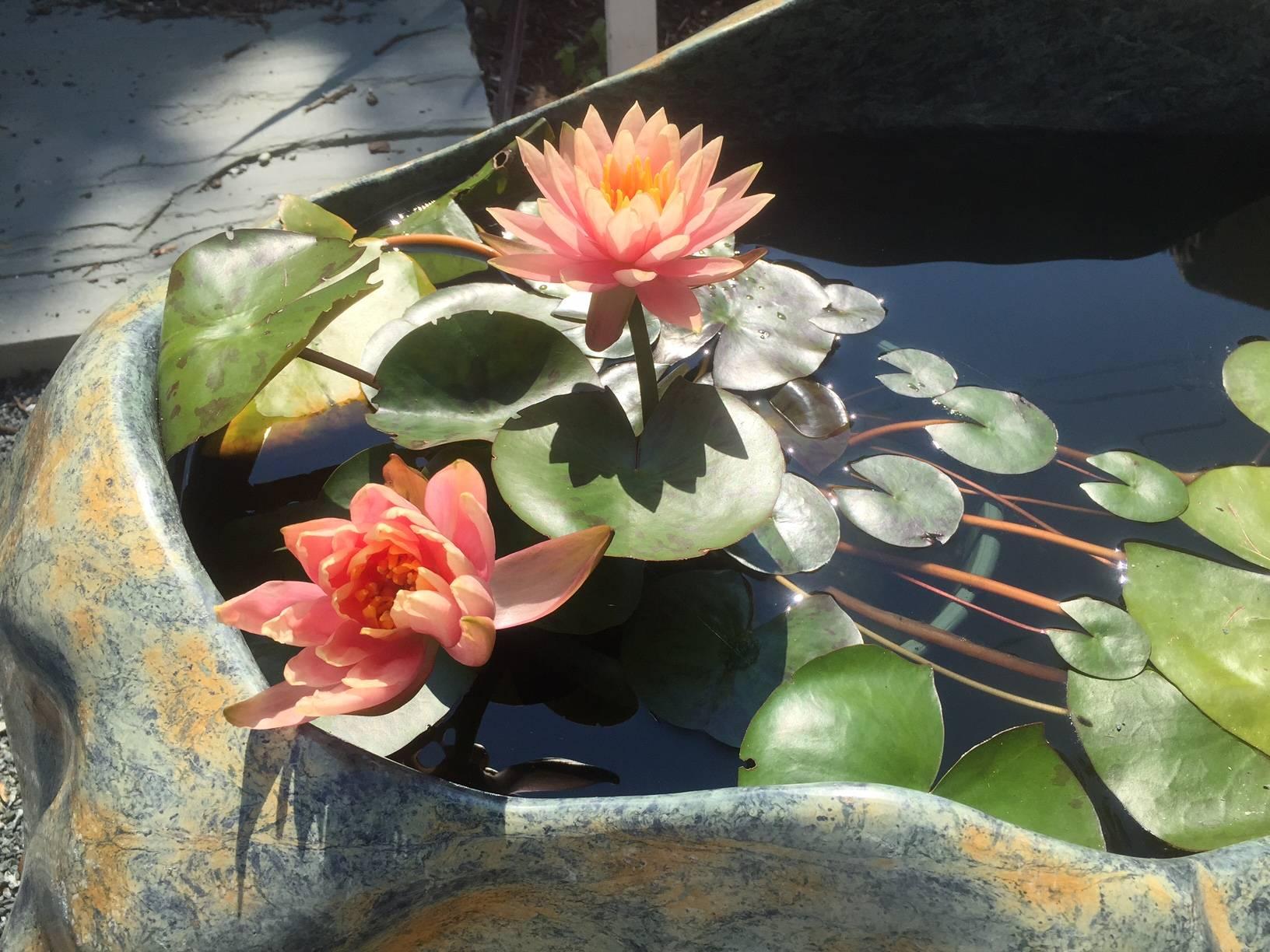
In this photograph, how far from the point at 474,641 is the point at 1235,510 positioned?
65 cm

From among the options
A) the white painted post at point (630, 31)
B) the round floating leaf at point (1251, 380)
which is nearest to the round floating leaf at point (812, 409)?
the round floating leaf at point (1251, 380)

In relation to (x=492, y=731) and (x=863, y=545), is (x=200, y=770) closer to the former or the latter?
(x=492, y=731)

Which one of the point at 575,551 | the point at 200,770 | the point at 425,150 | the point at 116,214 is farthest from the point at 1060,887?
the point at 116,214

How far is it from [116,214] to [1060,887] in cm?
166

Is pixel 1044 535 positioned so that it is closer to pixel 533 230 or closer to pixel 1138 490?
pixel 1138 490

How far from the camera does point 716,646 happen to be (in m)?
0.63

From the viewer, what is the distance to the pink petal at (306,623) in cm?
41

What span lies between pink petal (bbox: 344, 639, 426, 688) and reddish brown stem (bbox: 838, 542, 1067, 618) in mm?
403

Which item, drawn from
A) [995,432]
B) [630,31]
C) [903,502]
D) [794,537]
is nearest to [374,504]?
[794,537]

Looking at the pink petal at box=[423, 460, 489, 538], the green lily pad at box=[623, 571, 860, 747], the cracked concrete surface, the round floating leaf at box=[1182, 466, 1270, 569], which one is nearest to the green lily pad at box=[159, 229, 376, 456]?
the pink petal at box=[423, 460, 489, 538]

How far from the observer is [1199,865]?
379 mm

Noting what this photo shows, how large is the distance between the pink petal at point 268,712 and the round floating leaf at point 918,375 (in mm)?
616

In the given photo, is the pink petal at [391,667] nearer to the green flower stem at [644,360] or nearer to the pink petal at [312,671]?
the pink petal at [312,671]

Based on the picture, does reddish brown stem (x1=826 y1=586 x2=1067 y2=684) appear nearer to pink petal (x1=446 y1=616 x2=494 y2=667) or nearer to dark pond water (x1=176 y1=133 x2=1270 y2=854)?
dark pond water (x1=176 y1=133 x2=1270 y2=854)
